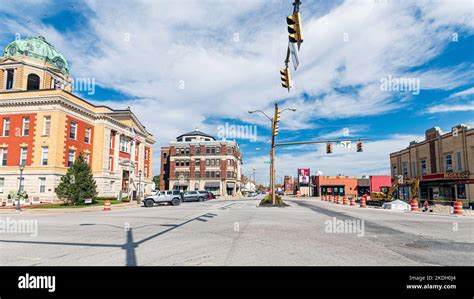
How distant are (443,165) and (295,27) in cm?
3719

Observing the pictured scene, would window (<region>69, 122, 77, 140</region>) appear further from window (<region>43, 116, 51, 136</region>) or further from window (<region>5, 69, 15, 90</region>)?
window (<region>5, 69, 15, 90</region>)

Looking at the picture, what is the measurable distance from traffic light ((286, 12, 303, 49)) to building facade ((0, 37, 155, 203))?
32.7 meters

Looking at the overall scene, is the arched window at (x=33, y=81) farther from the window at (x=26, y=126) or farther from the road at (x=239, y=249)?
the road at (x=239, y=249)

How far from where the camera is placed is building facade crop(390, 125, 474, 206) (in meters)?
30.9

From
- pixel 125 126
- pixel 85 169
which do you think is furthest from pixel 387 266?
pixel 125 126

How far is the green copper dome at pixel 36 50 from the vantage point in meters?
45.4

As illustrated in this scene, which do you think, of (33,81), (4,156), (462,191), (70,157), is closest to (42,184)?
(70,157)

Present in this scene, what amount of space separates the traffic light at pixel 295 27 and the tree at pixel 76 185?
28.4 m

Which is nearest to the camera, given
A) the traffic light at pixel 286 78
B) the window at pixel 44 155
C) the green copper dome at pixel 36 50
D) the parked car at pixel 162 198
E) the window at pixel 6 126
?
the traffic light at pixel 286 78

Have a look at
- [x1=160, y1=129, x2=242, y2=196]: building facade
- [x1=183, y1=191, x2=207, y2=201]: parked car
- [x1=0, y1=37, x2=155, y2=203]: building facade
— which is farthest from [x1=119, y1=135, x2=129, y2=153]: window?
[x1=160, y1=129, x2=242, y2=196]: building facade

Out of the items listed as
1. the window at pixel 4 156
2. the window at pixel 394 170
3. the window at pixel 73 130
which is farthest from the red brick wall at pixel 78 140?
the window at pixel 394 170

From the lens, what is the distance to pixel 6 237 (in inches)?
372

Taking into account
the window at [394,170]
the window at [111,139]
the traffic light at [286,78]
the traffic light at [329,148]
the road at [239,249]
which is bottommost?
the road at [239,249]
